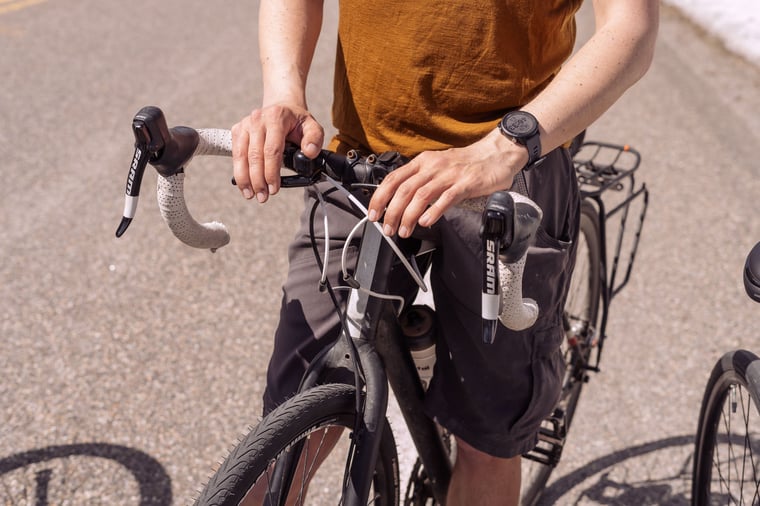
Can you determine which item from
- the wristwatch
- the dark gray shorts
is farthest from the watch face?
the dark gray shorts

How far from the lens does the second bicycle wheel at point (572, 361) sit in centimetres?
245

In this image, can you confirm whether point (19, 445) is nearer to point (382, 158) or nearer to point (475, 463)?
point (475, 463)

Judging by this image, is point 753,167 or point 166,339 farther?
point 753,167

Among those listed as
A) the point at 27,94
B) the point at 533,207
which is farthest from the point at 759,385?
the point at 27,94

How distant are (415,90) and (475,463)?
0.94m

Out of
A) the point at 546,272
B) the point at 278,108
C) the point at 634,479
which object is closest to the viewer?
the point at 278,108

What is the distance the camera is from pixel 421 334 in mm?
1854

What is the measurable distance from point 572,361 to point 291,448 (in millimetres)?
1548

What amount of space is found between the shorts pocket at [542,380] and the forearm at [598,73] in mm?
509

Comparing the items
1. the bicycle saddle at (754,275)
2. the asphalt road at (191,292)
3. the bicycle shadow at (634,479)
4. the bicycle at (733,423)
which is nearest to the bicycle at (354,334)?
the bicycle saddle at (754,275)

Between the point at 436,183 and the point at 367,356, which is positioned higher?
the point at 436,183

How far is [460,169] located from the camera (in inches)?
53.5

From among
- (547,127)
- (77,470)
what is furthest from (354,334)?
(77,470)

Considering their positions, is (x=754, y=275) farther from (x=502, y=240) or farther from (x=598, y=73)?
(x=502, y=240)
